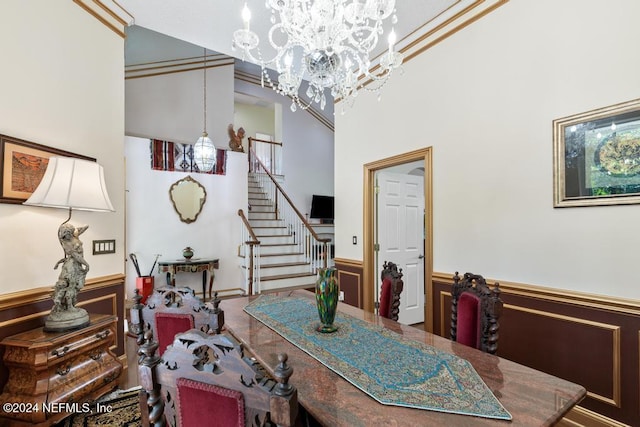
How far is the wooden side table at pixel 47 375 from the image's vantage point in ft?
5.79

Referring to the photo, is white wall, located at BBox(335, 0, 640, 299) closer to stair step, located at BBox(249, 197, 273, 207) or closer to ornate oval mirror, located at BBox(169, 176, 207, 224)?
ornate oval mirror, located at BBox(169, 176, 207, 224)

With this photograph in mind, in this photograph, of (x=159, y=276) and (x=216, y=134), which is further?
(x=216, y=134)

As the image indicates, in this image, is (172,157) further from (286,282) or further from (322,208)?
(322,208)

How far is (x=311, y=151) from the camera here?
8219mm

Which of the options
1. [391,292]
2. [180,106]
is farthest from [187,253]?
[391,292]

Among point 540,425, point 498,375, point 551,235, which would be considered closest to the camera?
point 540,425

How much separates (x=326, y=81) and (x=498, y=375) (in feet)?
6.42

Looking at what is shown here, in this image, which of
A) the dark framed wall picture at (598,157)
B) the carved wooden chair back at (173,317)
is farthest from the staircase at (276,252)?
the dark framed wall picture at (598,157)

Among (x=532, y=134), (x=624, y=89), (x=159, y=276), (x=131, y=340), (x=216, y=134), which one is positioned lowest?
(x=131, y=340)

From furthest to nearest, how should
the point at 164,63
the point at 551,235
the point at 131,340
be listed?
the point at 164,63
the point at 131,340
the point at 551,235

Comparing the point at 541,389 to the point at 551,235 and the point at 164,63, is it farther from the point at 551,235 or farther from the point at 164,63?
the point at 164,63

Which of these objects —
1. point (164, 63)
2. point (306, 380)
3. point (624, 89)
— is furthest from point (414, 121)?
point (164, 63)

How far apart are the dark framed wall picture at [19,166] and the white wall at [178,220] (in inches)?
118

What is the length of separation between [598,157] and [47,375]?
3629 millimetres
